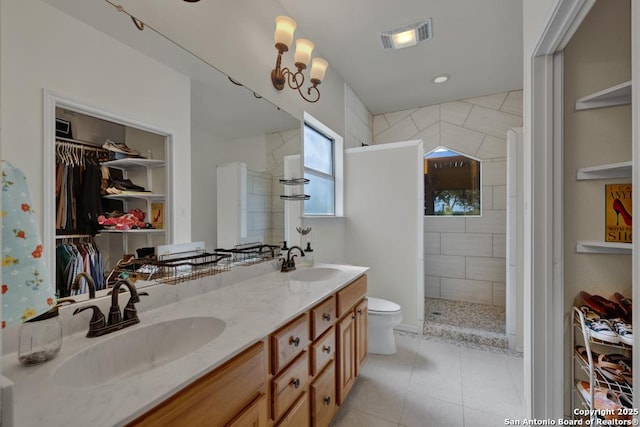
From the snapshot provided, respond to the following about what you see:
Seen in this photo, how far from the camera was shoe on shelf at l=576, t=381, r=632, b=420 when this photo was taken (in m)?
1.02

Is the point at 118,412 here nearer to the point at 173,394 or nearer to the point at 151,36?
the point at 173,394

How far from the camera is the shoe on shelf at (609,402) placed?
3.36 ft

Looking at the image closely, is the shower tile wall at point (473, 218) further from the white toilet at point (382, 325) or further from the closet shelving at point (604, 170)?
the closet shelving at point (604, 170)

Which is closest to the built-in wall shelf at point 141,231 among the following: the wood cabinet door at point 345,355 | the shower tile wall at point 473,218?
the wood cabinet door at point 345,355

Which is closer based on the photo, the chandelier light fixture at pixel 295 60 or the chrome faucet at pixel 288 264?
the chandelier light fixture at pixel 295 60

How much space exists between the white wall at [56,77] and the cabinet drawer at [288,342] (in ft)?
2.73

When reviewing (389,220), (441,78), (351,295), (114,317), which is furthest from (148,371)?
(441,78)

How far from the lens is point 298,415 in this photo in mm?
1148

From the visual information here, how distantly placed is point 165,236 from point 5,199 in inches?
30.0

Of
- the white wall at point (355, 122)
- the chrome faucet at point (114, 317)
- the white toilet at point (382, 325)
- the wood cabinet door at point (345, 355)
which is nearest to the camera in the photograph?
the chrome faucet at point (114, 317)

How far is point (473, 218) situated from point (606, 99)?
2.36 metres

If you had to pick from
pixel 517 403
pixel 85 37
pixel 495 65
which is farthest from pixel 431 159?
pixel 85 37

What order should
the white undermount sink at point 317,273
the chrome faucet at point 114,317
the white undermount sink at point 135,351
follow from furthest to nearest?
the white undermount sink at point 317,273 → the chrome faucet at point 114,317 → the white undermount sink at point 135,351

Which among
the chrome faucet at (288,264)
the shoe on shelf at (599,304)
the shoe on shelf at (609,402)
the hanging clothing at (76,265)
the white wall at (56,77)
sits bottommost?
the shoe on shelf at (609,402)
